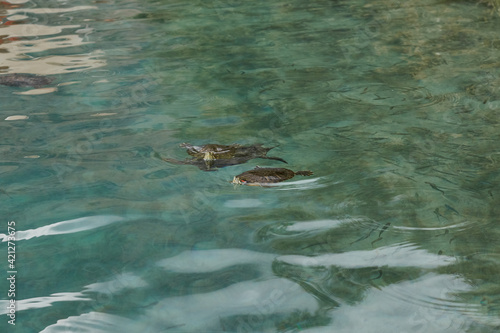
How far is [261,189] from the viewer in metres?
4.54

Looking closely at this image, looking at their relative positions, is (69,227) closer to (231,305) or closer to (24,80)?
(231,305)

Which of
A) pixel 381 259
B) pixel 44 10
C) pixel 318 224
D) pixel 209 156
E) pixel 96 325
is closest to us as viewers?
pixel 96 325

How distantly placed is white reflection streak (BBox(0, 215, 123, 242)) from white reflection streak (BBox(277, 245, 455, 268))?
4.11ft

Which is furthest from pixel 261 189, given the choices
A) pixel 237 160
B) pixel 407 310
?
pixel 407 310

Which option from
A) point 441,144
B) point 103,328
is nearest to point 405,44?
point 441,144

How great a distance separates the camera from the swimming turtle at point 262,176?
455 cm

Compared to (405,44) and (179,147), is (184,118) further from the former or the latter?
(405,44)

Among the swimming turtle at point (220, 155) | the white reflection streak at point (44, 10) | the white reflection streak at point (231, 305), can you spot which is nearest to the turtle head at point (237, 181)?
the swimming turtle at point (220, 155)

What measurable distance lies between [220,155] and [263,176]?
557 mm

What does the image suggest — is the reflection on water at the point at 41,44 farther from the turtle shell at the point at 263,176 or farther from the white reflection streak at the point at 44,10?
the turtle shell at the point at 263,176

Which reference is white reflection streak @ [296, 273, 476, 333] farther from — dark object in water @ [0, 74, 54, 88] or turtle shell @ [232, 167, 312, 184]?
dark object in water @ [0, 74, 54, 88]

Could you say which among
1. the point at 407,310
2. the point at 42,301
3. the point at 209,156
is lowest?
the point at 407,310

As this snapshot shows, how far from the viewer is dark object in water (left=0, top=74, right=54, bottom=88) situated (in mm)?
7219

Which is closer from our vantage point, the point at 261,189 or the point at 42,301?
the point at 42,301
